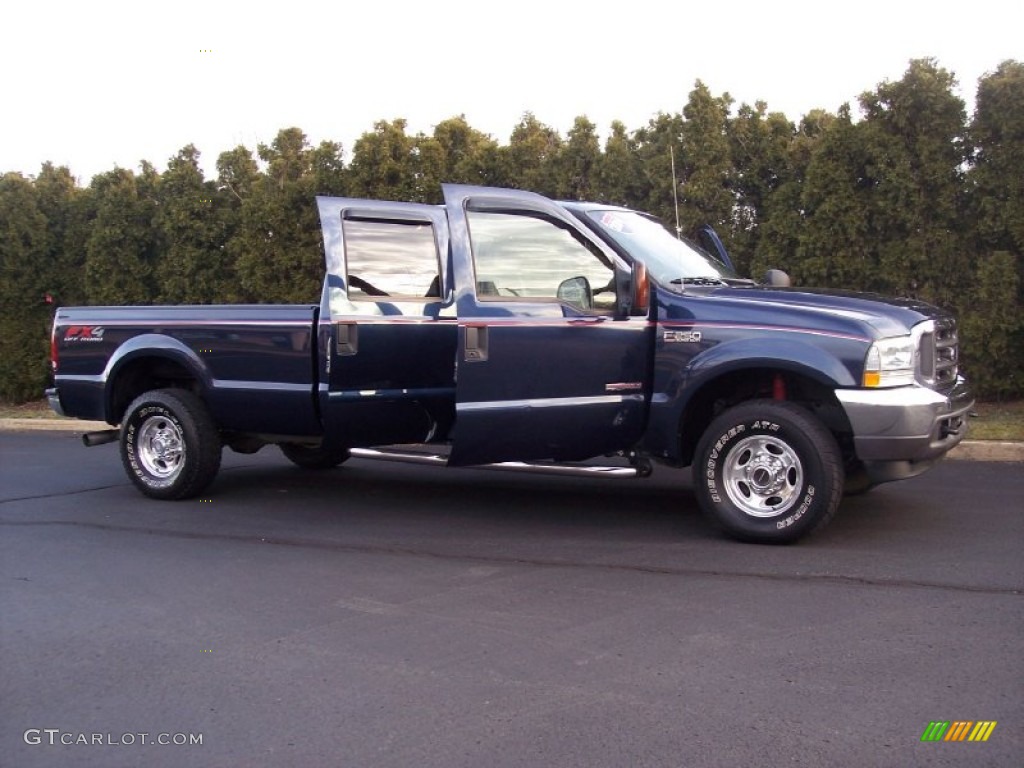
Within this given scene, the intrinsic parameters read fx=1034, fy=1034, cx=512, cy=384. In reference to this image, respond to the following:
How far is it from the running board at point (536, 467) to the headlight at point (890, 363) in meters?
1.70

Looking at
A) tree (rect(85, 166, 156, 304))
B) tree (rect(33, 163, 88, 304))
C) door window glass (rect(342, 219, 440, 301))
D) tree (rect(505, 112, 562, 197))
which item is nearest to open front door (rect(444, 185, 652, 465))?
door window glass (rect(342, 219, 440, 301))

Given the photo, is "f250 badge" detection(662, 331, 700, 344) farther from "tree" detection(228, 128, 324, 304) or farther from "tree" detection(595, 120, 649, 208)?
"tree" detection(228, 128, 324, 304)

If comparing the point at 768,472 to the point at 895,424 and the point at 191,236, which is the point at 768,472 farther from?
the point at 191,236

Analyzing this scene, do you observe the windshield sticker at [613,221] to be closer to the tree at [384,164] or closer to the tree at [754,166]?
the tree at [754,166]

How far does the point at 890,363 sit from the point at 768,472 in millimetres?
968

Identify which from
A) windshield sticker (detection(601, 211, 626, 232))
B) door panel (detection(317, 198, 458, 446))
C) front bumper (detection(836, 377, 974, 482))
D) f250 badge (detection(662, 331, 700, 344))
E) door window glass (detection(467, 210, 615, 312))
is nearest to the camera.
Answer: front bumper (detection(836, 377, 974, 482))

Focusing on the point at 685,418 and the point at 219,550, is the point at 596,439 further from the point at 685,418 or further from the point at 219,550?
Answer: the point at 219,550

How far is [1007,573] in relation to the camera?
562 cm

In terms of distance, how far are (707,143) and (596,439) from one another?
6.76 metres

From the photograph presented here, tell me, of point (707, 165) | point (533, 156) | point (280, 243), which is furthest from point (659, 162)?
point (280, 243)

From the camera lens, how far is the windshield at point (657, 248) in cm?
710

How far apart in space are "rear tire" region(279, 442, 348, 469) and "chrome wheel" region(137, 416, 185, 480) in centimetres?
98

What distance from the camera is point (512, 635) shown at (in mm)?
4945

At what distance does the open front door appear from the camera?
22.2ft
